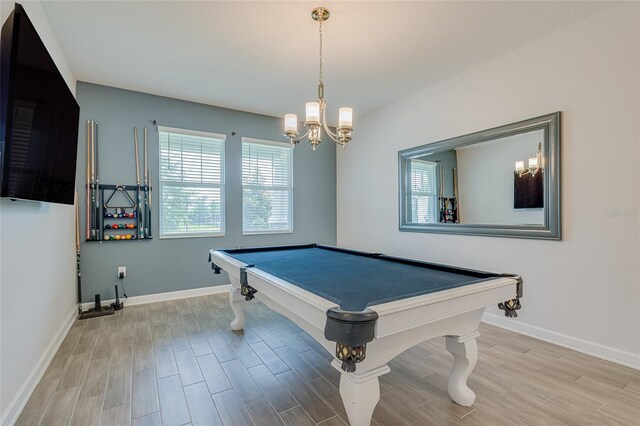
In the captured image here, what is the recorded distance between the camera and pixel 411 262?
233 cm

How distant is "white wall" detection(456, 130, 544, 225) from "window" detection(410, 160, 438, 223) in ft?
1.09

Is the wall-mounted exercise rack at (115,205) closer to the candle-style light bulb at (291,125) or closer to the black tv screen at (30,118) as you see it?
the black tv screen at (30,118)

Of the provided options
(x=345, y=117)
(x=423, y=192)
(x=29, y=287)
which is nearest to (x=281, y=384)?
(x=29, y=287)

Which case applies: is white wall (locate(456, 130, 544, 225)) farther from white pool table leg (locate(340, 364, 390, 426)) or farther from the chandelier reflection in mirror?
white pool table leg (locate(340, 364, 390, 426))

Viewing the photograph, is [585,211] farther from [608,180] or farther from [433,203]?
[433,203]

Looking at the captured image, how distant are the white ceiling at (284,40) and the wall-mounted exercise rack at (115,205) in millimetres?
894

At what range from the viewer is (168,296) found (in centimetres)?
401

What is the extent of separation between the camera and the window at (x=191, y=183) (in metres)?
4.07

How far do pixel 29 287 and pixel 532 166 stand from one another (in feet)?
13.9

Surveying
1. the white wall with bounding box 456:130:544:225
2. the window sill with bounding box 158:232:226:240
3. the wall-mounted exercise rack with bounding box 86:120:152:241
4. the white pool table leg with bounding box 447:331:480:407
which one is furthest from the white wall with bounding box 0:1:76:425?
the white wall with bounding box 456:130:544:225

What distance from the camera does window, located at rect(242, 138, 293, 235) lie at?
15.3 feet

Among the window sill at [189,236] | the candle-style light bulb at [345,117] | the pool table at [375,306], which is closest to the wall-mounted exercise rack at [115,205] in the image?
the window sill at [189,236]

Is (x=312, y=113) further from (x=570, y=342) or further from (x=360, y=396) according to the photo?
(x=570, y=342)

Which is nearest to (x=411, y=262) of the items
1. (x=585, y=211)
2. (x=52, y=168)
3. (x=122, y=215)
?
(x=585, y=211)
